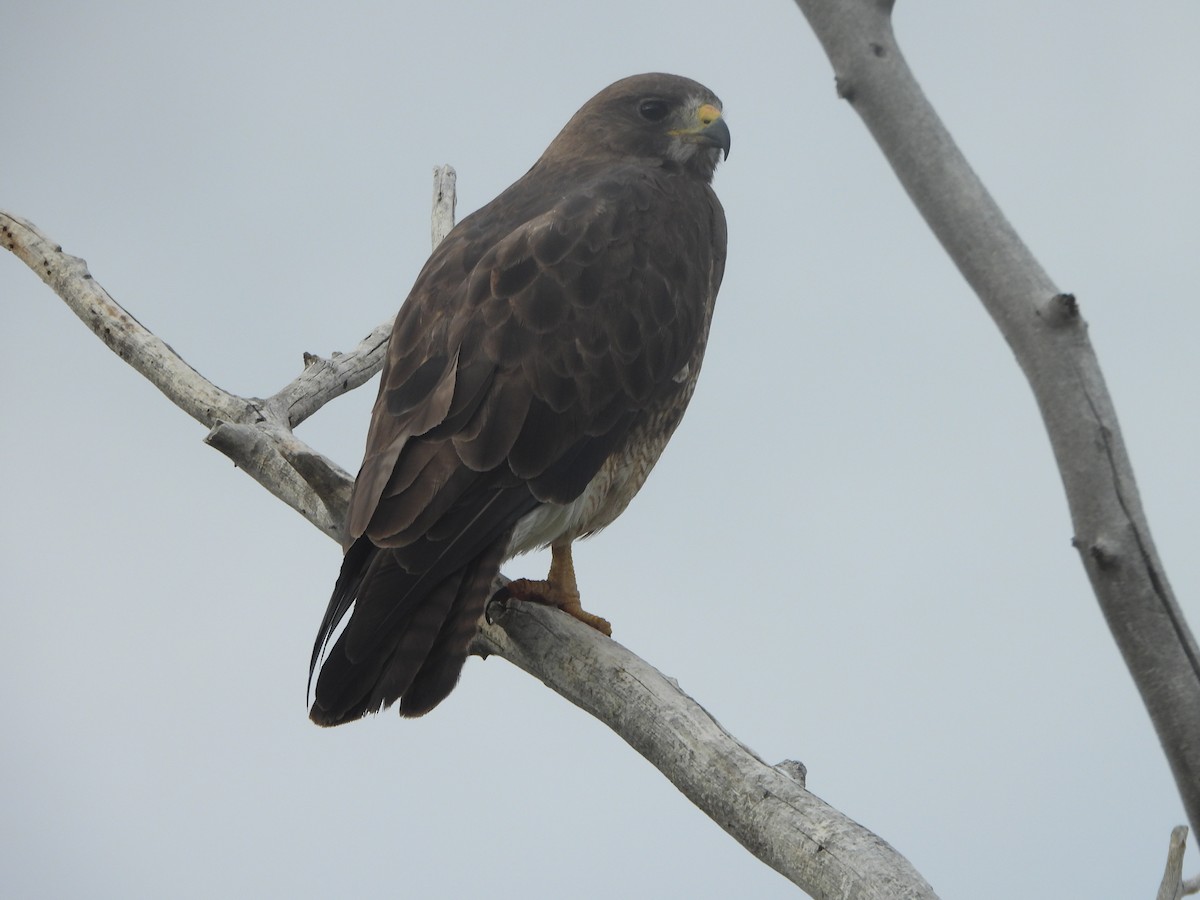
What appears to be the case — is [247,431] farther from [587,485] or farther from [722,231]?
[722,231]

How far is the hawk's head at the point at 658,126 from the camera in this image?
178 inches

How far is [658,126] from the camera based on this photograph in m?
4.57

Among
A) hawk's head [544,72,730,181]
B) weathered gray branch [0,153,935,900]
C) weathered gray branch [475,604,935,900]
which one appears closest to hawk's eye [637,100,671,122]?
hawk's head [544,72,730,181]

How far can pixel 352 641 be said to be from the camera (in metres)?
3.25

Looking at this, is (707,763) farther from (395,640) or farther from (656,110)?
(656,110)

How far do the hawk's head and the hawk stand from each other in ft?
0.18

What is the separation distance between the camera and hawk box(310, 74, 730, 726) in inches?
131

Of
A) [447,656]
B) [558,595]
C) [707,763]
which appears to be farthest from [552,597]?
[707,763]

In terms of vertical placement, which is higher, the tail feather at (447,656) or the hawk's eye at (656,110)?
the hawk's eye at (656,110)

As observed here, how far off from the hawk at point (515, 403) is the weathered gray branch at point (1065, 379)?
1.82 meters

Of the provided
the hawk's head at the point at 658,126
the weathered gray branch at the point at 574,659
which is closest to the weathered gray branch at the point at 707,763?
the weathered gray branch at the point at 574,659

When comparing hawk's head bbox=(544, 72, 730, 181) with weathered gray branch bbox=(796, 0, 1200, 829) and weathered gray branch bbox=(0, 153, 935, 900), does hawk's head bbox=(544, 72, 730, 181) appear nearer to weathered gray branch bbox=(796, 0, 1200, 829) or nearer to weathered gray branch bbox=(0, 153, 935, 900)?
weathered gray branch bbox=(0, 153, 935, 900)

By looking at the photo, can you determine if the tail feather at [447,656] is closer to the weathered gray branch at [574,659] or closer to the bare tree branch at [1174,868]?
the weathered gray branch at [574,659]

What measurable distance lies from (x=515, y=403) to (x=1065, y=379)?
1.98 meters
